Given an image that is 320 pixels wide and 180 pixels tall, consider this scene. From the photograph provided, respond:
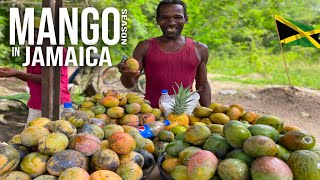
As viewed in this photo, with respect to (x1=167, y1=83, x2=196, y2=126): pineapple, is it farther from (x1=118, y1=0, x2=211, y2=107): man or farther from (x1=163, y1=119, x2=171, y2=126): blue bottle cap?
(x1=118, y1=0, x2=211, y2=107): man

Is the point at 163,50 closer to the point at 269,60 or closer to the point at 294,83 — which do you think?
the point at 294,83

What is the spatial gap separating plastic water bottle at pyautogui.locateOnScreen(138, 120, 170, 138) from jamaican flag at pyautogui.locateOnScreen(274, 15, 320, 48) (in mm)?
5871

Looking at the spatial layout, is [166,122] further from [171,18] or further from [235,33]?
[235,33]

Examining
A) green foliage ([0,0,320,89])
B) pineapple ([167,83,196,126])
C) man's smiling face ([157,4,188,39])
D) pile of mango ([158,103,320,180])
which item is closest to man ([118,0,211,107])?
man's smiling face ([157,4,188,39])

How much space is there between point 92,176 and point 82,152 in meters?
0.14

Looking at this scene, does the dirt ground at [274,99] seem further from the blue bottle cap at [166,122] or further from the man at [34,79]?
the blue bottle cap at [166,122]

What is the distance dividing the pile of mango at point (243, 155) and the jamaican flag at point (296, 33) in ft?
20.1

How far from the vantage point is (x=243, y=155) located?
1.55m

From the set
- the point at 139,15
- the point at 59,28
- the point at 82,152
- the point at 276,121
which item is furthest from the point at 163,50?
the point at 139,15

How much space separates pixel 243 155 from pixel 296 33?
6.80m

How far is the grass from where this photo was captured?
1194 cm

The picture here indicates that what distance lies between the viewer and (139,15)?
30.1ft

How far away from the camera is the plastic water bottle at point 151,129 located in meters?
2.20

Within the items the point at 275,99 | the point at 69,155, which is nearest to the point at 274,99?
the point at 275,99
